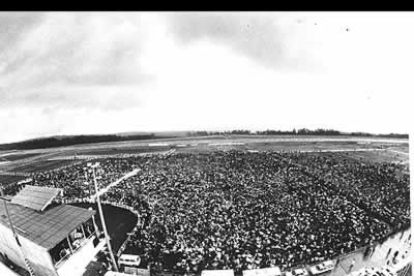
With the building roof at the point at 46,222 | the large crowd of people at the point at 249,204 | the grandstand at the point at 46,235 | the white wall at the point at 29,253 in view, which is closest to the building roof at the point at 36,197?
the grandstand at the point at 46,235

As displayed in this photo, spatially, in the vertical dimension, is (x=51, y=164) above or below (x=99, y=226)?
above

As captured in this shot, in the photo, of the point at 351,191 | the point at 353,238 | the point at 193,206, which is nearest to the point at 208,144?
the point at 193,206

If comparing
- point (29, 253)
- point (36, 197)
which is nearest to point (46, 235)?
point (29, 253)

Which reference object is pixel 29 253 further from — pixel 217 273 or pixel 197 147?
pixel 197 147

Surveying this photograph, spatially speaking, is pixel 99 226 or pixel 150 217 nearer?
pixel 99 226

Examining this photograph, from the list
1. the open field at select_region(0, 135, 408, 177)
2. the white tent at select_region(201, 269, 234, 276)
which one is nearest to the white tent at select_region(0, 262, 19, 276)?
the open field at select_region(0, 135, 408, 177)

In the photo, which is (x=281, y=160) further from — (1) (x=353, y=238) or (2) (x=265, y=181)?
(1) (x=353, y=238)

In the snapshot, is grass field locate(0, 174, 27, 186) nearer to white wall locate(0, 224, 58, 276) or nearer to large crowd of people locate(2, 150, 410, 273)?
large crowd of people locate(2, 150, 410, 273)

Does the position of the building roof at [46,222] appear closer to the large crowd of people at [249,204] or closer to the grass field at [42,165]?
the large crowd of people at [249,204]
